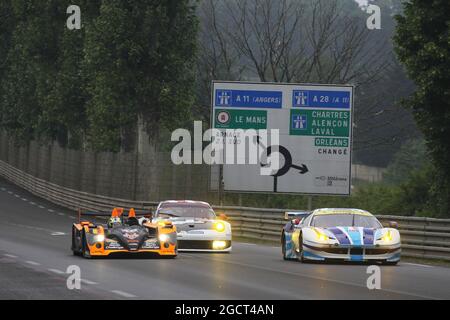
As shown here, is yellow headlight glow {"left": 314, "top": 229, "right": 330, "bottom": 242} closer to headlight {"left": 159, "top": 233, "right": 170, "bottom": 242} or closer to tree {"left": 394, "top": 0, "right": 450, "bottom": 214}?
headlight {"left": 159, "top": 233, "right": 170, "bottom": 242}

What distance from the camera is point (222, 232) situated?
27.9m

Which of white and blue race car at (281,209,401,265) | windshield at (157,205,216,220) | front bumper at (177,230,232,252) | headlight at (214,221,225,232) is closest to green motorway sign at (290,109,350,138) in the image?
windshield at (157,205,216,220)

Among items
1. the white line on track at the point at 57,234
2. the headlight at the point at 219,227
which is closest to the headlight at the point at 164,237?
the headlight at the point at 219,227

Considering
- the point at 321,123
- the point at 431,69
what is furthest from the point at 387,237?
the point at 321,123

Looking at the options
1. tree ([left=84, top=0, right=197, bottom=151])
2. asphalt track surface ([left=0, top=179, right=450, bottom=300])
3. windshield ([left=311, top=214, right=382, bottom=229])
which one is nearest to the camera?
asphalt track surface ([left=0, top=179, right=450, bottom=300])

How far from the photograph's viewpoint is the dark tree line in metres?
53.8

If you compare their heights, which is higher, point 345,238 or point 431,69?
point 431,69

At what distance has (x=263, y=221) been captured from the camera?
1510 inches

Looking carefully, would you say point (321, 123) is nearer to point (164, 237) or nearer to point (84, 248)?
point (164, 237)

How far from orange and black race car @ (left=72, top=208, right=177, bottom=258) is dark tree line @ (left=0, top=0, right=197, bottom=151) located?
29.6m

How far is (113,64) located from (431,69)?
2568 centimetres
